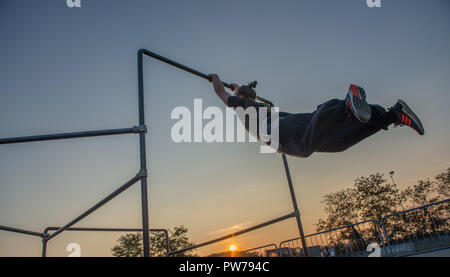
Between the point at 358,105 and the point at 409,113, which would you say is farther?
the point at 409,113

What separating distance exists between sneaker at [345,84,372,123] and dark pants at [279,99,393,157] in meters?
0.12

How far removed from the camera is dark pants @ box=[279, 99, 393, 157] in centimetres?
261

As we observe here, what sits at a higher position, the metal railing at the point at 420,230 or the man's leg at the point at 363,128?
the man's leg at the point at 363,128

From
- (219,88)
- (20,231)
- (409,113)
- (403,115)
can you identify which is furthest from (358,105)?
(20,231)

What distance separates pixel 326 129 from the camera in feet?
8.70

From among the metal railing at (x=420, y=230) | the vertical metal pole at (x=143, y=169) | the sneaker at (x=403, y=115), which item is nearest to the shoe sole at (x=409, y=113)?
the sneaker at (x=403, y=115)

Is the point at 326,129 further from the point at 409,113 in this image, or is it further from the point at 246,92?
the point at 246,92

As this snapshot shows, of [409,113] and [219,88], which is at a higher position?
[219,88]

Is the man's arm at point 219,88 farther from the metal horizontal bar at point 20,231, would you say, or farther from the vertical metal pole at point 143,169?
the metal horizontal bar at point 20,231

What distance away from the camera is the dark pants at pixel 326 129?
8.55ft

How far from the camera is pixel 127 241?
98.3 feet

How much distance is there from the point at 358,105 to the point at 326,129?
1.26 ft
